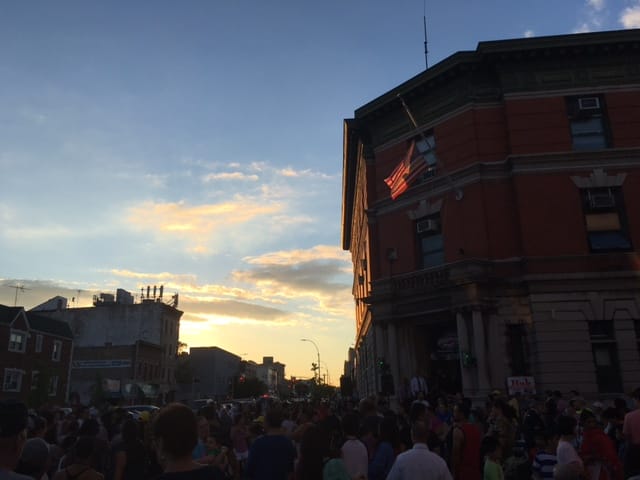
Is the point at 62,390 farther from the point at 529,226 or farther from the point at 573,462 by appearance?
the point at 573,462

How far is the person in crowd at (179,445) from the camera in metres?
3.37

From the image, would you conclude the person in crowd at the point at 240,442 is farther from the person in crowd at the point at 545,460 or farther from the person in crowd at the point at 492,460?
the person in crowd at the point at 545,460

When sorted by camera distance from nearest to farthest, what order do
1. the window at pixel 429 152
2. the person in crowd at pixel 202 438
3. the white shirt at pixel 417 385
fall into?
the person in crowd at pixel 202 438
the white shirt at pixel 417 385
the window at pixel 429 152

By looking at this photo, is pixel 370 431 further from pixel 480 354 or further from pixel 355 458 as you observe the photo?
pixel 480 354

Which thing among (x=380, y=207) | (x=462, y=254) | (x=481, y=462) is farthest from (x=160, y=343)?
(x=481, y=462)

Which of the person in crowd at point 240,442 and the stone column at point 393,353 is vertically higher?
the stone column at point 393,353

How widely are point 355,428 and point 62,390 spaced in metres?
50.7

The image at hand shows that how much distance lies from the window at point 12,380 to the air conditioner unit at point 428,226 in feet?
117

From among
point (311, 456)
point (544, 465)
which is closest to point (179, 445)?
point (311, 456)

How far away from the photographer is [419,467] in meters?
5.33

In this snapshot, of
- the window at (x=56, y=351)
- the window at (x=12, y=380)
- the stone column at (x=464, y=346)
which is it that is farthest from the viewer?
the window at (x=56, y=351)

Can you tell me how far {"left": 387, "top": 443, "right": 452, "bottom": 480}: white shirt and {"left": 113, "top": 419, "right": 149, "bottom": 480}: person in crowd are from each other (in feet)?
11.4

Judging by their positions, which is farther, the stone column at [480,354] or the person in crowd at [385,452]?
the stone column at [480,354]

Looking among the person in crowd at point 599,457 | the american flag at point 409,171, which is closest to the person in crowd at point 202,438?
the person in crowd at point 599,457
